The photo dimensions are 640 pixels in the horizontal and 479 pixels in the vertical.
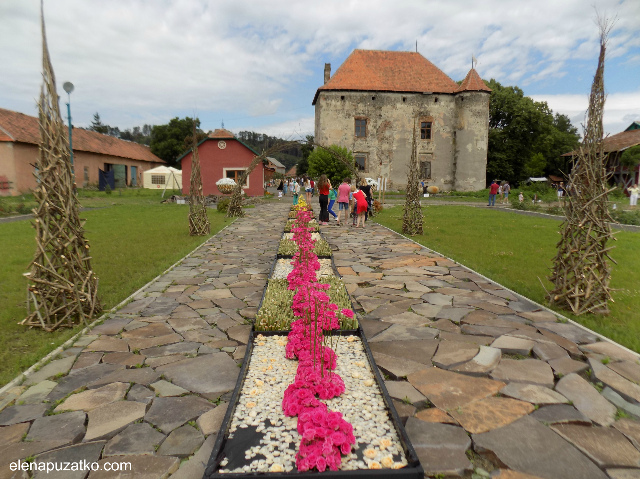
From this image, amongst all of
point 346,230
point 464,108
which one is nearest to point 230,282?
point 346,230

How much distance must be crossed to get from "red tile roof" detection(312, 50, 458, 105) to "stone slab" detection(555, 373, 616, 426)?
1317 inches

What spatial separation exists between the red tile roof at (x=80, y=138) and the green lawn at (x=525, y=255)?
16088mm

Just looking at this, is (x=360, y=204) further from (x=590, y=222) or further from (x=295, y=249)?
(x=590, y=222)

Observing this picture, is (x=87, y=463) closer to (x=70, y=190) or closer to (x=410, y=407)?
(x=410, y=407)

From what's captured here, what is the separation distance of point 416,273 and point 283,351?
371cm

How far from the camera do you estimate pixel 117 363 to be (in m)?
3.59

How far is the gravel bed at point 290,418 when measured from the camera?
2.26 meters

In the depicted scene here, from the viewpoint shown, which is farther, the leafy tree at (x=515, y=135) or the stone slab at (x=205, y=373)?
the leafy tree at (x=515, y=135)

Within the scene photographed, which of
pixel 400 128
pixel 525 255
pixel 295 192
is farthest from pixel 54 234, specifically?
pixel 400 128

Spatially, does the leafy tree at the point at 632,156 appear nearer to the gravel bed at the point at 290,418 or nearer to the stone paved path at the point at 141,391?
the stone paved path at the point at 141,391

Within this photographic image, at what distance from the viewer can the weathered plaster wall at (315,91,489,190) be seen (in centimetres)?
3416

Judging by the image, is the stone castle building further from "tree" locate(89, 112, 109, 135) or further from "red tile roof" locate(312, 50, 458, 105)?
"tree" locate(89, 112, 109, 135)

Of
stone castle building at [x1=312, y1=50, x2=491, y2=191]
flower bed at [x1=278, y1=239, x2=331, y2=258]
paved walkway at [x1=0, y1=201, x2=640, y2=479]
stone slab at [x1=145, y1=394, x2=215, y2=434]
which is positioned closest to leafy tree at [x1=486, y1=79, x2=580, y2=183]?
stone castle building at [x1=312, y1=50, x2=491, y2=191]

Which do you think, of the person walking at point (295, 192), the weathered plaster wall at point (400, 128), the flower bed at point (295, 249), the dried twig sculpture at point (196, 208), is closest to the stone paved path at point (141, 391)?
the flower bed at point (295, 249)
